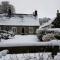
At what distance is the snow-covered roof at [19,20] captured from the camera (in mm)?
22172

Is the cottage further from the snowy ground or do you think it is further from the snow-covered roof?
the snowy ground

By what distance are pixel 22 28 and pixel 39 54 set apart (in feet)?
65.1

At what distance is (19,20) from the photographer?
75.1ft

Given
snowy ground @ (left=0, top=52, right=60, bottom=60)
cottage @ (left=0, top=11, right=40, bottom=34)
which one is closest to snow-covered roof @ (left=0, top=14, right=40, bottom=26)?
cottage @ (left=0, top=11, right=40, bottom=34)

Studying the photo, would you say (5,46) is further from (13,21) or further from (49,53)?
(13,21)

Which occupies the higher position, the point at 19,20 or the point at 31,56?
the point at 31,56

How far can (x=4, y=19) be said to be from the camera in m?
22.7

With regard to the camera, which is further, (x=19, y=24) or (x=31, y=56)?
(x=19, y=24)

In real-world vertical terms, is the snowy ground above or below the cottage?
above

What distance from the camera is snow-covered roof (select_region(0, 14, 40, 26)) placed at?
22172 millimetres

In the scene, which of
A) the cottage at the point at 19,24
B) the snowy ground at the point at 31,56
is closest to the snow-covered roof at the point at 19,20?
the cottage at the point at 19,24

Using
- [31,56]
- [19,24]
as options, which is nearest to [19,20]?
[19,24]

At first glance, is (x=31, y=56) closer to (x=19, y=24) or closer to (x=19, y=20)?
(x=19, y=24)

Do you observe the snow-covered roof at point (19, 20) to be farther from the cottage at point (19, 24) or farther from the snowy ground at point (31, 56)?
the snowy ground at point (31, 56)
